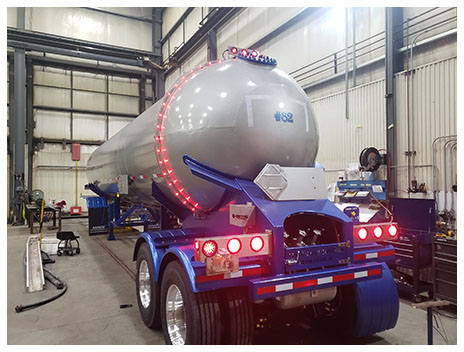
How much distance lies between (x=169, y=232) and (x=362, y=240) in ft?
6.63

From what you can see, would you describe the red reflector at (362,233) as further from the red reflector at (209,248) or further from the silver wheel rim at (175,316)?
the silver wheel rim at (175,316)

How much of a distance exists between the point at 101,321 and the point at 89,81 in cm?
1620

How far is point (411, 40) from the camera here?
671cm

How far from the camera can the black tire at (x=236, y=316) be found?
269cm

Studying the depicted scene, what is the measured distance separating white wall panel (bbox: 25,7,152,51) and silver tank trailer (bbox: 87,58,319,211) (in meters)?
15.8

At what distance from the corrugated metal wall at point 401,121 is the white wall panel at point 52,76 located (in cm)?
1369

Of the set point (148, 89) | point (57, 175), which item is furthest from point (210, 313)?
point (148, 89)

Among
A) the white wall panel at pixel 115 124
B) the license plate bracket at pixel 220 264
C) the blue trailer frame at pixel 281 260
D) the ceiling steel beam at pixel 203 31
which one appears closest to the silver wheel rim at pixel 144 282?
the blue trailer frame at pixel 281 260

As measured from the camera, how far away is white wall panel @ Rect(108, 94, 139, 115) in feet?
59.2

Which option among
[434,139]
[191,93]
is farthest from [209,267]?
[434,139]

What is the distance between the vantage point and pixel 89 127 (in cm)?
1741

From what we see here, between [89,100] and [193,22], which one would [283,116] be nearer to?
[193,22]

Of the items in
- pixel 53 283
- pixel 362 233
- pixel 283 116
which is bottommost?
pixel 53 283
